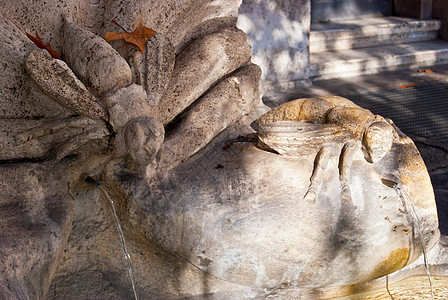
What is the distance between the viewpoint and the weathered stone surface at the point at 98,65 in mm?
2006

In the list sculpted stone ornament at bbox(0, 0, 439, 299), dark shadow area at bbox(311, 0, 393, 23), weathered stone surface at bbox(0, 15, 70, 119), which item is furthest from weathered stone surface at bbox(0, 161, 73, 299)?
dark shadow area at bbox(311, 0, 393, 23)

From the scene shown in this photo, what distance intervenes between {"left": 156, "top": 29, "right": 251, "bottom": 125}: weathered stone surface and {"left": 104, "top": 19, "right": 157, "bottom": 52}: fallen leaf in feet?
0.66

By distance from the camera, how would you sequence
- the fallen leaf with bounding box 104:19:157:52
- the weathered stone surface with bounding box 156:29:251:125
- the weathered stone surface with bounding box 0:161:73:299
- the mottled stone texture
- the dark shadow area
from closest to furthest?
the weathered stone surface with bounding box 0:161:73:299, the fallen leaf with bounding box 104:19:157:52, the weathered stone surface with bounding box 156:29:251:125, the mottled stone texture, the dark shadow area

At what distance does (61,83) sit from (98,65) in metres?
0.14

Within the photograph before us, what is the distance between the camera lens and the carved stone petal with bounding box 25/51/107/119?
194 centimetres

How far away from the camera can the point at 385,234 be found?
2.34 metres

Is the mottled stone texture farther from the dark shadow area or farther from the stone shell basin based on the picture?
the stone shell basin

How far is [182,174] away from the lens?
2270 mm

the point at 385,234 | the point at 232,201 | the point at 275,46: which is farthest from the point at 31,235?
the point at 275,46

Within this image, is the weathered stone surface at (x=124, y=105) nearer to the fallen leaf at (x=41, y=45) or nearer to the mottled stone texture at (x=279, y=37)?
the fallen leaf at (x=41, y=45)

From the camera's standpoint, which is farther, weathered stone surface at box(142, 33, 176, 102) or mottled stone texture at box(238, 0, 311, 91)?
mottled stone texture at box(238, 0, 311, 91)

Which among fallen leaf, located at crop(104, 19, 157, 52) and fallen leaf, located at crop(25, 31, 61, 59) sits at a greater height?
fallen leaf, located at crop(25, 31, 61, 59)

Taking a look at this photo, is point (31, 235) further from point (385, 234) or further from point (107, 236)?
point (385, 234)

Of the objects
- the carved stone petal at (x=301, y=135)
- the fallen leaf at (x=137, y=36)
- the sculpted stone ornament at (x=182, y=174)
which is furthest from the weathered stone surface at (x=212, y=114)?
the fallen leaf at (x=137, y=36)
